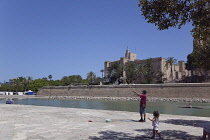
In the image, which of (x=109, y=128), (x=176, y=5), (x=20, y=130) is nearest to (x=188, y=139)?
(x=109, y=128)

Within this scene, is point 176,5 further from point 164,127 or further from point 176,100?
point 176,100

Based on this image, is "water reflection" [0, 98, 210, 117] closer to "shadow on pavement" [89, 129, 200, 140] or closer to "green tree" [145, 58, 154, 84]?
"shadow on pavement" [89, 129, 200, 140]

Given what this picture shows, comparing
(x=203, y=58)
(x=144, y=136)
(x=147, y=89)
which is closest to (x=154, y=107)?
(x=147, y=89)

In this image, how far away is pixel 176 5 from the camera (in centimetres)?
648

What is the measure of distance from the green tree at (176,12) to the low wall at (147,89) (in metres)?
38.1

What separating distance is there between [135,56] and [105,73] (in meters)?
15.2

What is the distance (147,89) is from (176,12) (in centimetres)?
4887

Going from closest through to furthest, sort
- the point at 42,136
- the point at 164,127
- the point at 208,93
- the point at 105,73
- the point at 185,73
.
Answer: the point at 42,136
the point at 164,127
the point at 208,93
the point at 185,73
the point at 105,73

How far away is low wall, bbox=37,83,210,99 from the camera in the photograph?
154ft

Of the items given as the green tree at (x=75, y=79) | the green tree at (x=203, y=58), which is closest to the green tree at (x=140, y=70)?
the green tree at (x=75, y=79)

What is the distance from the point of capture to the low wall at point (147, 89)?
4709 centimetres

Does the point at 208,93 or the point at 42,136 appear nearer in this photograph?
the point at 42,136

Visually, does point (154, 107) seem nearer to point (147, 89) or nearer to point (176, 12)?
point (147, 89)

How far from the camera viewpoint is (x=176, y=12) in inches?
261
